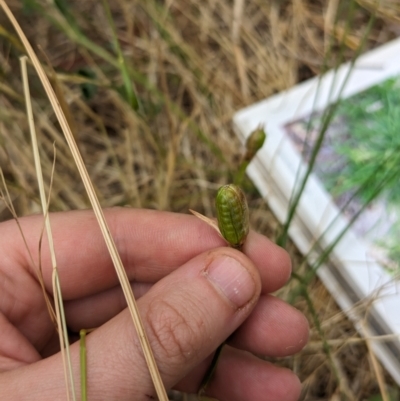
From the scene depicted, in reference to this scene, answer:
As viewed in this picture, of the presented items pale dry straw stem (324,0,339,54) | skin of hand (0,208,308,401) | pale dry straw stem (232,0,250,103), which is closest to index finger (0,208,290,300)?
skin of hand (0,208,308,401)

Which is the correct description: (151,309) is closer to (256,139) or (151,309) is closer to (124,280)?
(124,280)

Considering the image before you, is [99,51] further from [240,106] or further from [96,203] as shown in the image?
[96,203]

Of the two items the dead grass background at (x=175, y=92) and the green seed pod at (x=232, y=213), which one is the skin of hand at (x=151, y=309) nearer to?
the green seed pod at (x=232, y=213)

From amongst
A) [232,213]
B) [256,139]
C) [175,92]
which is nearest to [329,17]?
[175,92]

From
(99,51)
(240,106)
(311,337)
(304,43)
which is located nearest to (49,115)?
(99,51)

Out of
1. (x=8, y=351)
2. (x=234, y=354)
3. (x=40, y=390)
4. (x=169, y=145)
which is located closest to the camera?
(x=40, y=390)

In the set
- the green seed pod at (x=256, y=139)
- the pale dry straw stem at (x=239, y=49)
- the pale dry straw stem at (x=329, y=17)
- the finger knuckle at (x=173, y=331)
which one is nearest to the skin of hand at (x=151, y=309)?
the finger knuckle at (x=173, y=331)

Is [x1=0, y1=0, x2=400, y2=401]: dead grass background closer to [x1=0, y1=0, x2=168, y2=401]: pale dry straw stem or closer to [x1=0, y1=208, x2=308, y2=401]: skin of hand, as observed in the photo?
[x1=0, y1=208, x2=308, y2=401]: skin of hand
